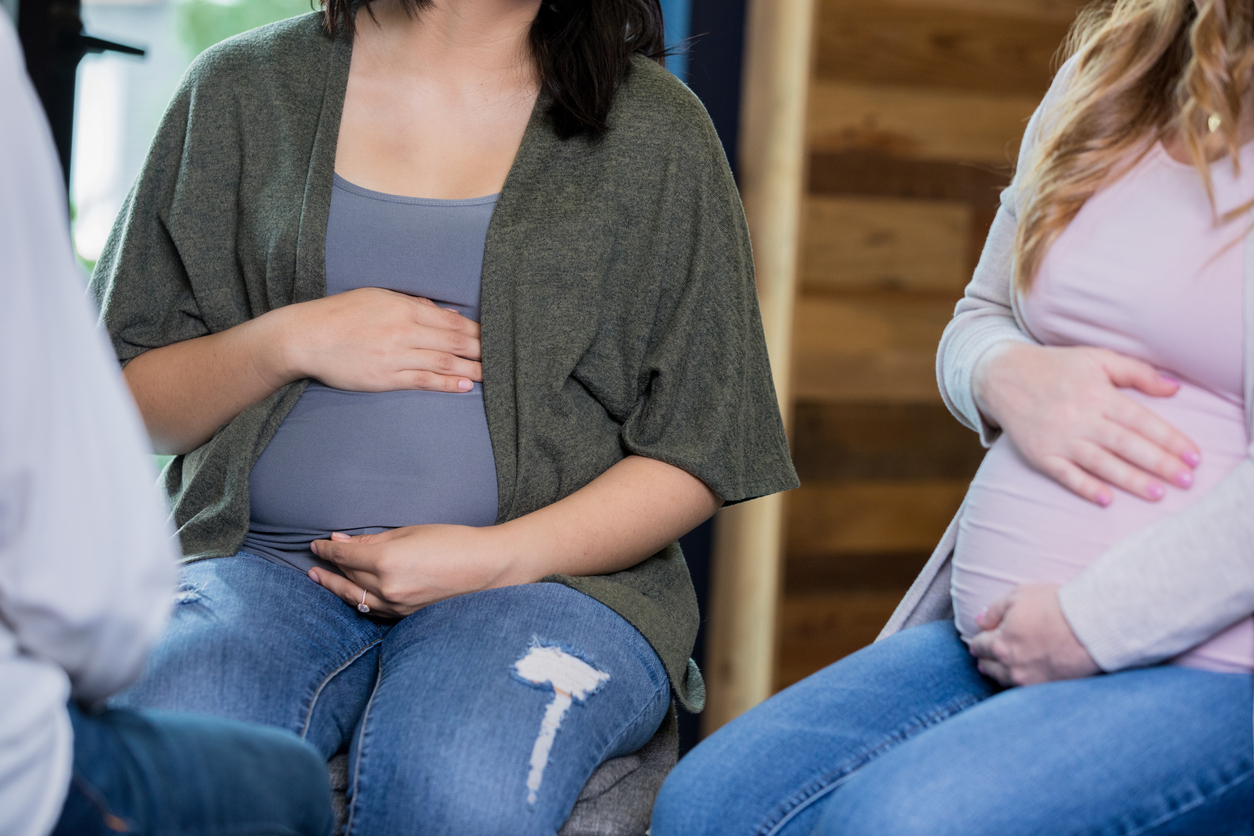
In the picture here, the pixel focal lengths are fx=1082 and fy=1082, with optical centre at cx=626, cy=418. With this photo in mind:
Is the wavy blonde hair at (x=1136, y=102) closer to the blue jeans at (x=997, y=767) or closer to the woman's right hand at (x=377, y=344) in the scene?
the blue jeans at (x=997, y=767)

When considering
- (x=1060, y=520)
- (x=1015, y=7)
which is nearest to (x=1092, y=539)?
(x=1060, y=520)

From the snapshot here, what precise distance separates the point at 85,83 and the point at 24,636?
52.9 inches

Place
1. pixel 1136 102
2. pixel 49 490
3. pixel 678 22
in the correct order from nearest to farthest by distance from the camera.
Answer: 1. pixel 49 490
2. pixel 1136 102
3. pixel 678 22

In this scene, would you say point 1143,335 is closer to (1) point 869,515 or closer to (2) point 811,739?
(2) point 811,739

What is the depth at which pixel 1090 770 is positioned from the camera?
717 mm

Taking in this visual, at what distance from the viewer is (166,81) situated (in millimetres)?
1676

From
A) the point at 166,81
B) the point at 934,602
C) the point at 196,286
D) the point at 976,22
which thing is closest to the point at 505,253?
the point at 196,286

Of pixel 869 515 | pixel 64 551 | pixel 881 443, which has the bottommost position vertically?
pixel 869 515

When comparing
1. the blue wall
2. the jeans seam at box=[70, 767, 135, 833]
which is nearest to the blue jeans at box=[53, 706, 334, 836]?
the jeans seam at box=[70, 767, 135, 833]

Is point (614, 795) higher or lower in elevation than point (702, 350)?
lower

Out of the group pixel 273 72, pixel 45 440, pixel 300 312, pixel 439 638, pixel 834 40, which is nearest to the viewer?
pixel 45 440

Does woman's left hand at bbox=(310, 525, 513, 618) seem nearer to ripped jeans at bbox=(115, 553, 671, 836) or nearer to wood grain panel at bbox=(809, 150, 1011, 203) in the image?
ripped jeans at bbox=(115, 553, 671, 836)

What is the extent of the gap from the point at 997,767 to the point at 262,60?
0.96 m

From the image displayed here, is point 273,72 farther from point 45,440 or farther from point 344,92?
point 45,440
